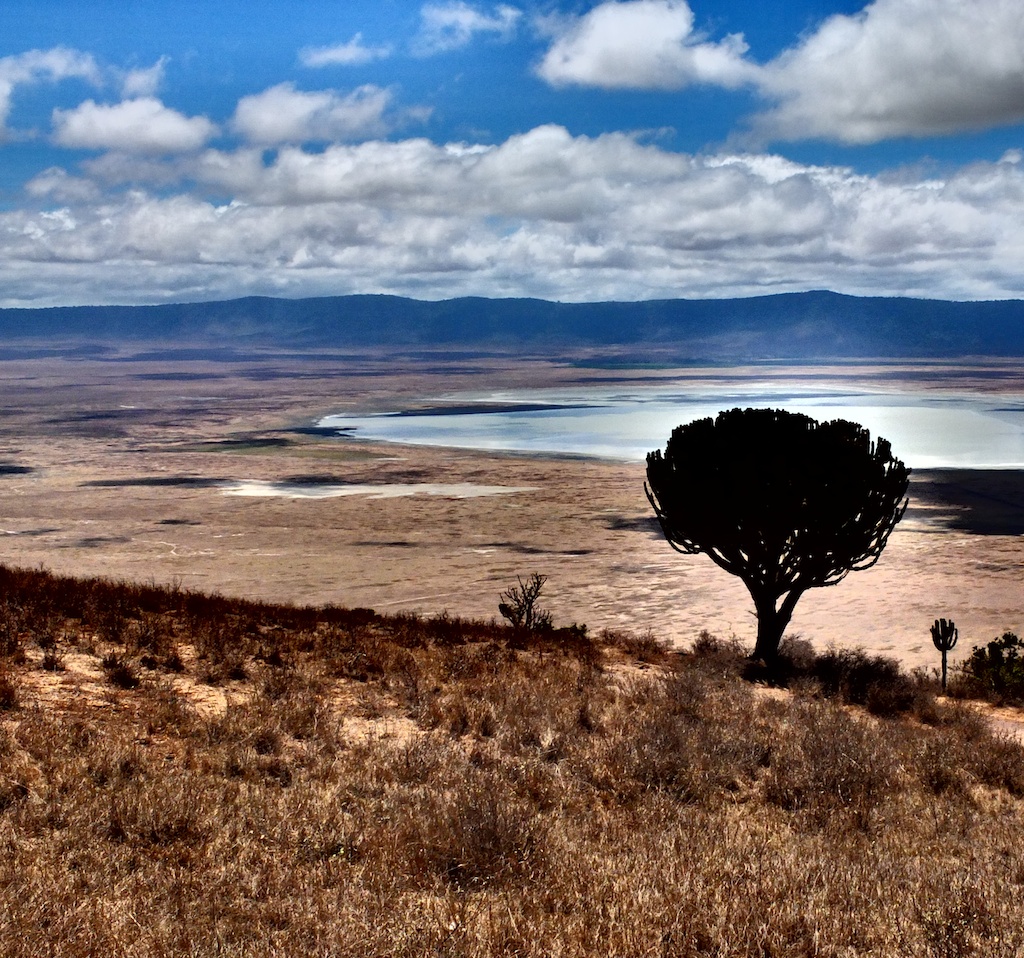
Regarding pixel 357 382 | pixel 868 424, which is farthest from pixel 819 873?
pixel 357 382

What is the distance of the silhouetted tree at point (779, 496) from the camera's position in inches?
725

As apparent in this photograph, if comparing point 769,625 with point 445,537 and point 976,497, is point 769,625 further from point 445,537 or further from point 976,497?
point 976,497

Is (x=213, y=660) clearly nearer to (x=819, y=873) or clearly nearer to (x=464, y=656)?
(x=464, y=656)

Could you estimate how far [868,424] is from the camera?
85188mm

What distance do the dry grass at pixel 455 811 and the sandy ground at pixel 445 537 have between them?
14.9 meters

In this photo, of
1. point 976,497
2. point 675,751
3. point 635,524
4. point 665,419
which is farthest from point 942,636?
point 665,419

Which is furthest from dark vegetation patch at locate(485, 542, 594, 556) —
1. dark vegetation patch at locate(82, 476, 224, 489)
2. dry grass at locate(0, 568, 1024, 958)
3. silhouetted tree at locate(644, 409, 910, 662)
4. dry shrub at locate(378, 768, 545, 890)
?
dry shrub at locate(378, 768, 545, 890)

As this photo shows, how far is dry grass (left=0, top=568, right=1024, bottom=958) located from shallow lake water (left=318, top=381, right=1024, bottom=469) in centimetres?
5269

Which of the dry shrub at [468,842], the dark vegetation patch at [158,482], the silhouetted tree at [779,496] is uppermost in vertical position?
the silhouetted tree at [779,496]

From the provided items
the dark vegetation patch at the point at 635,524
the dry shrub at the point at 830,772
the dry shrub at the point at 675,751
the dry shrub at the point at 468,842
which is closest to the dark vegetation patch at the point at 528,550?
the dark vegetation patch at the point at 635,524

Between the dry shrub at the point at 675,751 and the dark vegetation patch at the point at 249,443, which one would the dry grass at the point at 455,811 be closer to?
the dry shrub at the point at 675,751

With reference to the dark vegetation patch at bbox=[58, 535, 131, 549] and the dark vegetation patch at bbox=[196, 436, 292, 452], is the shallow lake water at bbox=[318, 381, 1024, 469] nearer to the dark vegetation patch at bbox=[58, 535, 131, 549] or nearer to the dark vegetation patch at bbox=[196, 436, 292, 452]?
the dark vegetation patch at bbox=[196, 436, 292, 452]

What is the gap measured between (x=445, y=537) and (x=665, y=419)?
5637 centimetres

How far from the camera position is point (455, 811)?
684cm
